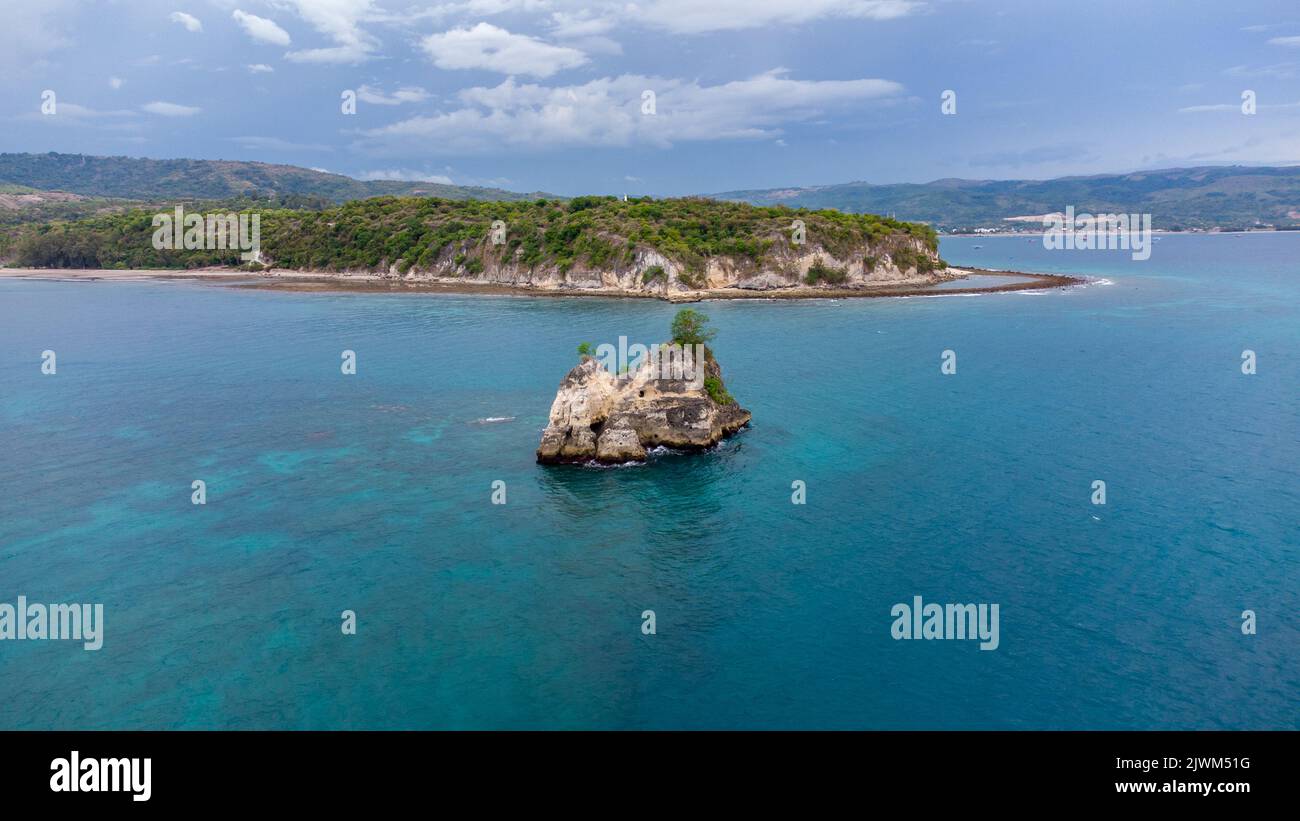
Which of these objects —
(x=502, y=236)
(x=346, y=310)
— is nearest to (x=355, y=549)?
(x=346, y=310)

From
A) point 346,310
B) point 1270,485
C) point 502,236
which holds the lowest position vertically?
point 1270,485

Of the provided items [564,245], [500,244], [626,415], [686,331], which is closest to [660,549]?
[626,415]

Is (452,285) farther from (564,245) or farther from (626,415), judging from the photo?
(626,415)

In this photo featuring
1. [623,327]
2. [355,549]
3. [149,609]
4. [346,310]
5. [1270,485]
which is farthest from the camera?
[346,310]

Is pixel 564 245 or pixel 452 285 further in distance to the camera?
pixel 452 285
